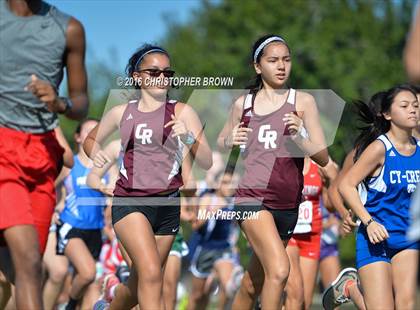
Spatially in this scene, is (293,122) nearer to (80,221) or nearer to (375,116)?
(375,116)

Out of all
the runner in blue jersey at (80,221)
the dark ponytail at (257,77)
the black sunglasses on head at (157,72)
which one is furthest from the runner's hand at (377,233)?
the runner in blue jersey at (80,221)

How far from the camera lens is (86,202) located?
1298 centimetres

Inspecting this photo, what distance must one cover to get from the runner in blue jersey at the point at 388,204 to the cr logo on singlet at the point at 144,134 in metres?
1.60

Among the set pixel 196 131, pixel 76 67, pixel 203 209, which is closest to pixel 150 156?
pixel 196 131

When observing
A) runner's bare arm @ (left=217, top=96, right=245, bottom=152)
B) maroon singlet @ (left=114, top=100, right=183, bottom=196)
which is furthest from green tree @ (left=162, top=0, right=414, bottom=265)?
maroon singlet @ (left=114, top=100, right=183, bottom=196)

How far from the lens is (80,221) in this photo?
1283cm

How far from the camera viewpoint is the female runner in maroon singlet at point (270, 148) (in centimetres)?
878

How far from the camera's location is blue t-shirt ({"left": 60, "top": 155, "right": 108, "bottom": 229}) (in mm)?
12859

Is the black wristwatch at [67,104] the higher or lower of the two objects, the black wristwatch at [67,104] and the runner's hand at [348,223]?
the higher

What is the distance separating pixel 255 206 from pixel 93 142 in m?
1.48

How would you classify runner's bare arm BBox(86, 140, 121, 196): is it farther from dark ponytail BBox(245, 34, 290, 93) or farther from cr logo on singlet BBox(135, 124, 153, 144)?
cr logo on singlet BBox(135, 124, 153, 144)

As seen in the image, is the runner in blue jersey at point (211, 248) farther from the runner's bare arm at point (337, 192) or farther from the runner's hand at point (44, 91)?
the runner's hand at point (44, 91)

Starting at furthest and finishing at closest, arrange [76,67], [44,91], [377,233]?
[377,233], [76,67], [44,91]

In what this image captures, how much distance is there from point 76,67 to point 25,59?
13.1 inches
